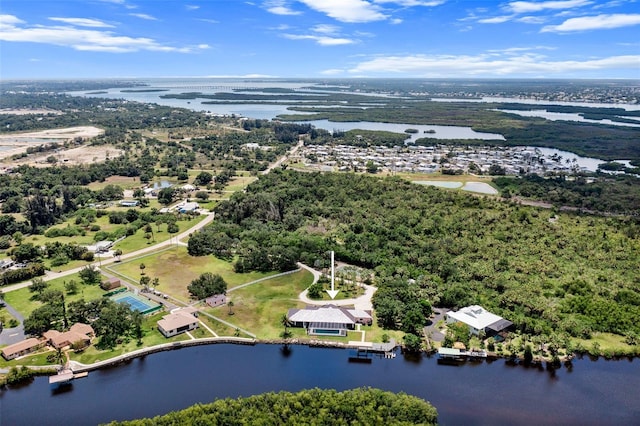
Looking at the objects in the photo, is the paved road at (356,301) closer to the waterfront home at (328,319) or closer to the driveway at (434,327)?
the waterfront home at (328,319)

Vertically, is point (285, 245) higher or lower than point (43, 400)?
higher

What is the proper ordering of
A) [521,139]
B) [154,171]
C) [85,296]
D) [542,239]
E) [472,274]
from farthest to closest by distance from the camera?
1. [521,139]
2. [154,171]
3. [542,239]
4. [472,274]
5. [85,296]

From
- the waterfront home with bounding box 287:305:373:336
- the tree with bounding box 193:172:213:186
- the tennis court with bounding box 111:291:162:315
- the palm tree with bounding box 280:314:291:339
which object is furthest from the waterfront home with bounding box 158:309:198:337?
the tree with bounding box 193:172:213:186

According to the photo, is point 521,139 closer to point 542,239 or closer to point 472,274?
point 542,239

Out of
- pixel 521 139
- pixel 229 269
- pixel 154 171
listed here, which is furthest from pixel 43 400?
pixel 521 139

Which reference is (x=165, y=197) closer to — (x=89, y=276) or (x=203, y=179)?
(x=203, y=179)

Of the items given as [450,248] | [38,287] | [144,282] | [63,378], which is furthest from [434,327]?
[38,287]

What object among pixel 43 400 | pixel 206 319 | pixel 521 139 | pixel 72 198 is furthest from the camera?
pixel 521 139
